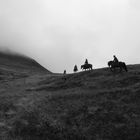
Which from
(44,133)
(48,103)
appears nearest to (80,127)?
(44,133)

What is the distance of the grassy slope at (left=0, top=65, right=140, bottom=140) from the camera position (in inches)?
1123

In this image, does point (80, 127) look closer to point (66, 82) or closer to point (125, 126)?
point (125, 126)

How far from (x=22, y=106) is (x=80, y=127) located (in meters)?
11.4

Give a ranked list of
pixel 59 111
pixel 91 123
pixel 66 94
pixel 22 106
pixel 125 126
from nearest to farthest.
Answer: pixel 125 126, pixel 91 123, pixel 59 111, pixel 22 106, pixel 66 94

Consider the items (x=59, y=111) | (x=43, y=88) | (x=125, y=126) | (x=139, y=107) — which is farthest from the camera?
(x=43, y=88)

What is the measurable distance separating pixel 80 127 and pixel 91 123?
1.44 m

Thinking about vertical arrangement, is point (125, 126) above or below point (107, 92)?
below

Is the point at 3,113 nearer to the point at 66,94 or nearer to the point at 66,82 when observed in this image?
the point at 66,94

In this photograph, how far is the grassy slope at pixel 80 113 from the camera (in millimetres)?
28516

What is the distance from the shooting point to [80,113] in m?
33.8

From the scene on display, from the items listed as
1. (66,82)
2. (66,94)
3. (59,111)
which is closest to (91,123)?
(59,111)

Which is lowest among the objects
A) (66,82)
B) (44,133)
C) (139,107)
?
(44,133)

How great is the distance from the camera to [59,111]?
35.4m

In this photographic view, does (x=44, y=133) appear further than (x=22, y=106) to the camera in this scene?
No
